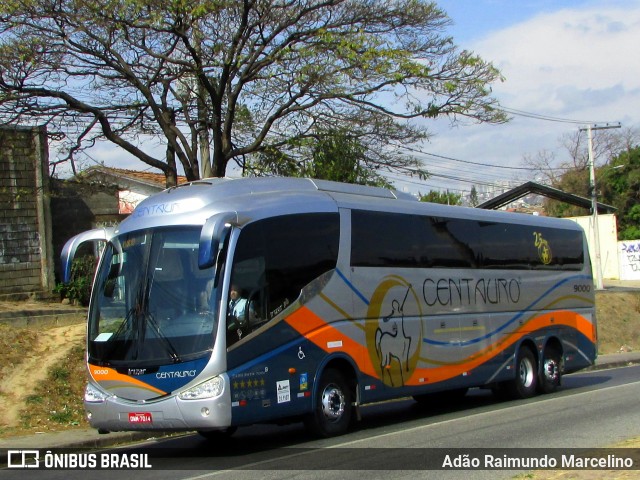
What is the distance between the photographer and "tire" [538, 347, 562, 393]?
17875mm

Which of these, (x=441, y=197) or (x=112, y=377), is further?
(x=441, y=197)

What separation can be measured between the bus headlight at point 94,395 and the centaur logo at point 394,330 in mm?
4138

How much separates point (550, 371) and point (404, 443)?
775 centimetres

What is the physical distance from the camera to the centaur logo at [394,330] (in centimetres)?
1332

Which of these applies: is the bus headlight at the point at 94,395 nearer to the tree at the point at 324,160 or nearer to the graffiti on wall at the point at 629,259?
the tree at the point at 324,160

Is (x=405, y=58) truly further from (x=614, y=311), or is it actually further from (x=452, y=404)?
(x=614, y=311)

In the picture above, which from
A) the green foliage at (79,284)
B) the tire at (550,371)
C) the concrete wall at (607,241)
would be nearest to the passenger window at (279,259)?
the tire at (550,371)

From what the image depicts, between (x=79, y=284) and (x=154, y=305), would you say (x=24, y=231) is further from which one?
(x=154, y=305)

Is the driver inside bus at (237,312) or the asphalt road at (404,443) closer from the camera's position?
the asphalt road at (404,443)

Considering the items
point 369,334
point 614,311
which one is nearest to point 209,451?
point 369,334

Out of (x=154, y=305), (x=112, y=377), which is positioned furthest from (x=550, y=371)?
(x=112, y=377)

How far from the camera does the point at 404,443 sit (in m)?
11.4

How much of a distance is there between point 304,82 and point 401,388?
7.20 m

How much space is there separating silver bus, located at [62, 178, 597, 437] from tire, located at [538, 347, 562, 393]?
1.73m
